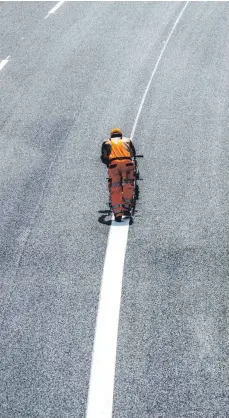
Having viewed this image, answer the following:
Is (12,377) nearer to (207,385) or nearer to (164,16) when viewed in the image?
(207,385)

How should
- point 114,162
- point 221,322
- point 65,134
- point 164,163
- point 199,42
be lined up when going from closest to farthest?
point 221,322 < point 114,162 < point 164,163 < point 65,134 < point 199,42

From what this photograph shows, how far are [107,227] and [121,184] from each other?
3.18 ft

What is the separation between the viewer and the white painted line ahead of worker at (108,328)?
10516 mm

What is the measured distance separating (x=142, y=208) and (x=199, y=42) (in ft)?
41.6

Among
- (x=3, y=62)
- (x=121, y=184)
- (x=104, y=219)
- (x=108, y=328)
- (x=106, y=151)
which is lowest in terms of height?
(x=3, y=62)

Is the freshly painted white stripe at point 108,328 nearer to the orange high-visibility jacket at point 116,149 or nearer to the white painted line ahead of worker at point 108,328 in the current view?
the white painted line ahead of worker at point 108,328

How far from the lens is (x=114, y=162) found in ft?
48.4

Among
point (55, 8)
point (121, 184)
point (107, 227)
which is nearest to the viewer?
point (121, 184)

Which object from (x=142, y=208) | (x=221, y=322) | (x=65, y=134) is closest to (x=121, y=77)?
(x=65, y=134)

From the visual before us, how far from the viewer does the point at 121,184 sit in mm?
14930

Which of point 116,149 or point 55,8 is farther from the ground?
point 116,149

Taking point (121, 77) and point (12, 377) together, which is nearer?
point (12, 377)

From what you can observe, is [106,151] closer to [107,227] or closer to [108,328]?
[107,227]

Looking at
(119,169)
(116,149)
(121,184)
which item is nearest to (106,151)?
(116,149)
